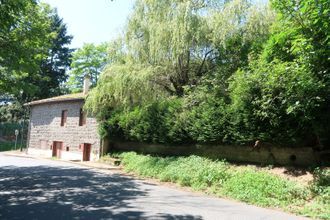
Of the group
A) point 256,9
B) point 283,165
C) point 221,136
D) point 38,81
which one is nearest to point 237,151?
point 221,136

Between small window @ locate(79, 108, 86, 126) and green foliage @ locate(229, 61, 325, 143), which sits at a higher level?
small window @ locate(79, 108, 86, 126)

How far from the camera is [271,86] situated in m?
11.8

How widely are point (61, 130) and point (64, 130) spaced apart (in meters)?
0.51

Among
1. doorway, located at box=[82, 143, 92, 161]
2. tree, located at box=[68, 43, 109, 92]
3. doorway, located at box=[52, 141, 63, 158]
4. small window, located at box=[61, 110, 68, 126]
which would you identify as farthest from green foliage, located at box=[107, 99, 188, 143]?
tree, located at box=[68, 43, 109, 92]

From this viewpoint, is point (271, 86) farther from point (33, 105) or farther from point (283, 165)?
point (33, 105)

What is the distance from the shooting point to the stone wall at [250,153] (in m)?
12.4

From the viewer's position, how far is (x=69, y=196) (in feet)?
35.4

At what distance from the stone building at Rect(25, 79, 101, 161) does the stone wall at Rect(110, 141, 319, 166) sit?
25.1 ft

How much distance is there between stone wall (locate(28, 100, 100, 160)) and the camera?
24.8 m

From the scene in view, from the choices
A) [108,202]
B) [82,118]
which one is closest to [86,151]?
[82,118]

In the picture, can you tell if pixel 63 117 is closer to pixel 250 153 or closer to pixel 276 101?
pixel 250 153

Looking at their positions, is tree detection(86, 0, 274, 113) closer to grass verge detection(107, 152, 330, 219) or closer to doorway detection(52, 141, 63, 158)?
grass verge detection(107, 152, 330, 219)

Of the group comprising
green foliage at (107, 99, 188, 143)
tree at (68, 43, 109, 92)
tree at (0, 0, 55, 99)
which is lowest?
green foliage at (107, 99, 188, 143)

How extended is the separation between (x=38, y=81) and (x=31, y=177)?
106 feet
